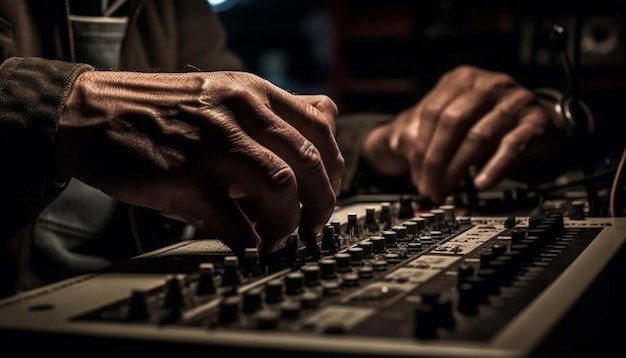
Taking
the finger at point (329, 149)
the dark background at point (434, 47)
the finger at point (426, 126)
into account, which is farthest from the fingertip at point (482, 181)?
the dark background at point (434, 47)

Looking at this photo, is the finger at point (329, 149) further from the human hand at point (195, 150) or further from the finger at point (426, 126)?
the finger at point (426, 126)

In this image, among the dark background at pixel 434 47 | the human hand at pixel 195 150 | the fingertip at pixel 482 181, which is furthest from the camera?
the dark background at pixel 434 47

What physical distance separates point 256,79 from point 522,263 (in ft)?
1.11

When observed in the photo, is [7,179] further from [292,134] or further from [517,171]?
[517,171]

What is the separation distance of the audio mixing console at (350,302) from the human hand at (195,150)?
49 mm

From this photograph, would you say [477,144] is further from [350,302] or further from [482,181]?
[350,302]

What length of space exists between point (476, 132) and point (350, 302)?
2.97ft

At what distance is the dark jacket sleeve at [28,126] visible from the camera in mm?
946

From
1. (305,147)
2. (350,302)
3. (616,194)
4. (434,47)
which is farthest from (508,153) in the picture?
(434,47)

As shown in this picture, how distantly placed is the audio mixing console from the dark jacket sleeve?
14cm

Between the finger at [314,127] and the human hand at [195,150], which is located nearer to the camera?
the human hand at [195,150]

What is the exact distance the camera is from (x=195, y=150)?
887 mm

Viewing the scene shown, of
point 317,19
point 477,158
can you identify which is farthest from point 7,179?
point 317,19

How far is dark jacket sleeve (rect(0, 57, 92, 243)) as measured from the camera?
946mm
